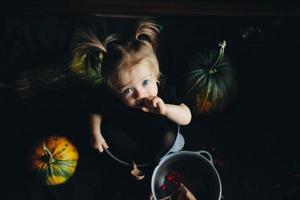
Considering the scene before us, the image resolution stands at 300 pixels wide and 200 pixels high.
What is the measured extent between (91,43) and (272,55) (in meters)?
0.55

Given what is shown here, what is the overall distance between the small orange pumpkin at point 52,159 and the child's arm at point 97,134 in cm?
7

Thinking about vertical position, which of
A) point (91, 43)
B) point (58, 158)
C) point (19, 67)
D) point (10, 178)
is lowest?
point (10, 178)

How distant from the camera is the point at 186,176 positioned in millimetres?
1149

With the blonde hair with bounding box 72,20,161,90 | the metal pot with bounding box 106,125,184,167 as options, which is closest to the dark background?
the metal pot with bounding box 106,125,184,167

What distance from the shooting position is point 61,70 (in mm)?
1135

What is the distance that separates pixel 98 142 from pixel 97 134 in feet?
0.07

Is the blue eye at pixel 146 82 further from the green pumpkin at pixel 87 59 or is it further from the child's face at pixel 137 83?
the green pumpkin at pixel 87 59

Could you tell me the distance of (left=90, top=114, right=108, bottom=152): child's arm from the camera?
3.63ft

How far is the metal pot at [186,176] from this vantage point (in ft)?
3.64

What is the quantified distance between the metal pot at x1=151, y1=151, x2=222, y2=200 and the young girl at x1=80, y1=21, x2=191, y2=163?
0.05 meters

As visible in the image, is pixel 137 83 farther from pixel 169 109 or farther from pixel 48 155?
pixel 48 155

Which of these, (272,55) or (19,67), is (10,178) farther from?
(272,55)

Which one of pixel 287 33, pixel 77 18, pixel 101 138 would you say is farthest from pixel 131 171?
pixel 287 33

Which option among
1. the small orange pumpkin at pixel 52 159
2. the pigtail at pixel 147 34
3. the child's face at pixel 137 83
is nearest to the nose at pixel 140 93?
the child's face at pixel 137 83
